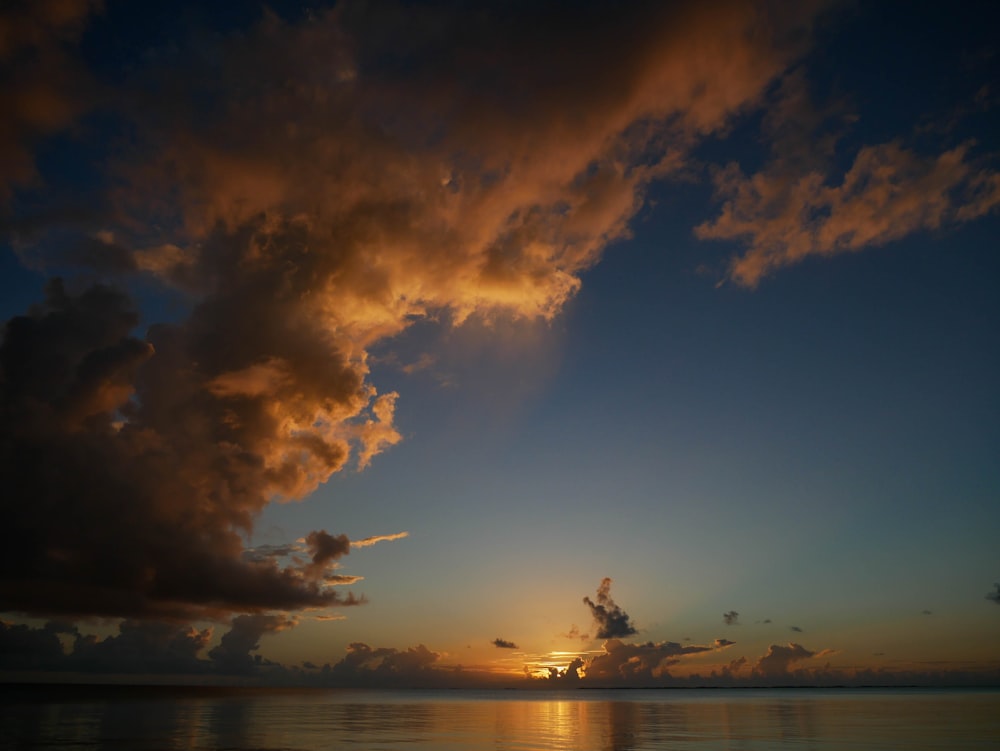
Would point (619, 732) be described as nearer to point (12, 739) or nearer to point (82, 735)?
point (82, 735)

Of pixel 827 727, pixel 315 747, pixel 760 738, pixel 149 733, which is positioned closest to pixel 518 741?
pixel 315 747

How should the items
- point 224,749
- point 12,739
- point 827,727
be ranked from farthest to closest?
point 827,727 → point 12,739 → point 224,749

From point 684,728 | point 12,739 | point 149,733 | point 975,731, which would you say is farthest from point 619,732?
point 12,739

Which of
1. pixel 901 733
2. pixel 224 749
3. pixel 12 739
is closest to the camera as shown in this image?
pixel 224 749

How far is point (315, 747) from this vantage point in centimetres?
5053

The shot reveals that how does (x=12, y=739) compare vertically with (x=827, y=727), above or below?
above

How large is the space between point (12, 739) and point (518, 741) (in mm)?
43833

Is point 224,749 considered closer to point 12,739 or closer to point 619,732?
point 12,739

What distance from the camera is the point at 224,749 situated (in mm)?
48312

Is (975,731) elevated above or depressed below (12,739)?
below

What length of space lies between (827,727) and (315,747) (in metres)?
58.4

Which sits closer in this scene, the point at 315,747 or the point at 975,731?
the point at 315,747

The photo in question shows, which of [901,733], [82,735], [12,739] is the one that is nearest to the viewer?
[12,739]

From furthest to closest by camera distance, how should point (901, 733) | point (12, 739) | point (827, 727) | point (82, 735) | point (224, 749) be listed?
point (827, 727) < point (901, 733) < point (82, 735) < point (12, 739) < point (224, 749)
